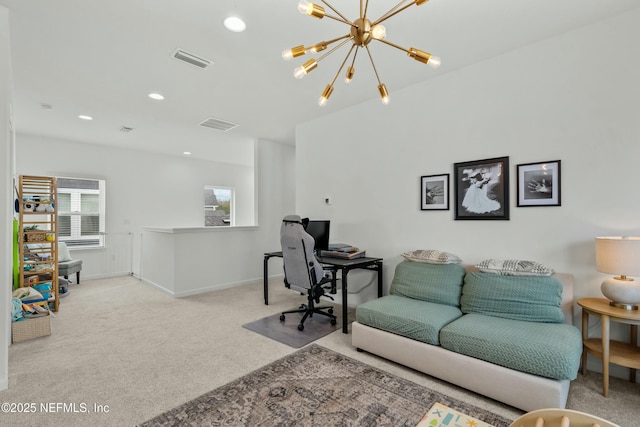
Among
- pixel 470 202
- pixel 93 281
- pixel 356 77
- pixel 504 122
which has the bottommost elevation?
pixel 93 281

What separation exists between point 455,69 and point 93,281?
22.9ft

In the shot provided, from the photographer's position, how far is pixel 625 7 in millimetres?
2244

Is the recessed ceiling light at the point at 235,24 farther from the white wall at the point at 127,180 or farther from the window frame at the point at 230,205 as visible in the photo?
the window frame at the point at 230,205

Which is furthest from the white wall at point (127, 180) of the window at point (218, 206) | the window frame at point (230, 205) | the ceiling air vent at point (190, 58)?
the ceiling air vent at point (190, 58)

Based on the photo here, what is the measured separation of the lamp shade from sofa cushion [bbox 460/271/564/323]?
373 millimetres

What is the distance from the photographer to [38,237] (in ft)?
12.2

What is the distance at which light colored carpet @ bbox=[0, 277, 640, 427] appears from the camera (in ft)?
6.44

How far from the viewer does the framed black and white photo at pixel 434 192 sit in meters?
3.23

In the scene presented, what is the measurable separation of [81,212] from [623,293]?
26.3 ft

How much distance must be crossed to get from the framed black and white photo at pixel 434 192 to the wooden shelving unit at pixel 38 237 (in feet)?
15.0

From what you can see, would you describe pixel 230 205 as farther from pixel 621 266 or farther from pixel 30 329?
pixel 621 266

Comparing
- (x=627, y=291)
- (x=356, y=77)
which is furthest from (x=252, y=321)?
(x=627, y=291)

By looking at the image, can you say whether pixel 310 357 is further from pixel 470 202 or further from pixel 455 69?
pixel 455 69

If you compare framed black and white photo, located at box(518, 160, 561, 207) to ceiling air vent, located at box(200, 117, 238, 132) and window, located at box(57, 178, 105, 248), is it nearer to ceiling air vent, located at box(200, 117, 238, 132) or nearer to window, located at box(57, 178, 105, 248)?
ceiling air vent, located at box(200, 117, 238, 132)
